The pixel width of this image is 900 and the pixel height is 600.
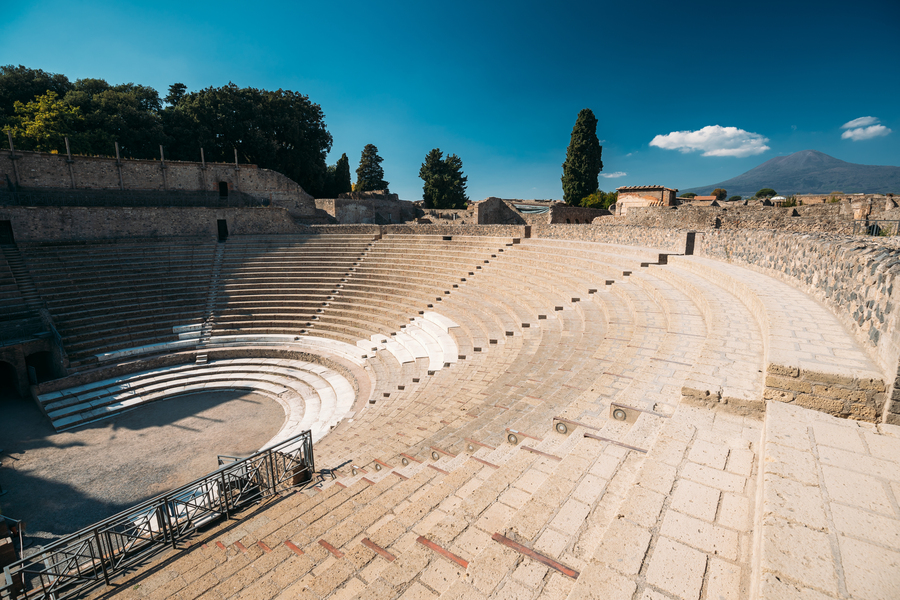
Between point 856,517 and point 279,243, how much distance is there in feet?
72.6

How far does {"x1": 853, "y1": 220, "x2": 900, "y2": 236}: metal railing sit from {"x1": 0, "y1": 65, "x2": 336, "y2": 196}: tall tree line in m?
33.6

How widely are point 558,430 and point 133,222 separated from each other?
23.3 m

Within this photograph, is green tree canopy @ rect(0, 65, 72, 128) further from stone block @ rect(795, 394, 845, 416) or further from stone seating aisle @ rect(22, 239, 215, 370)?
stone block @ rect(795, 394, 845, 416)

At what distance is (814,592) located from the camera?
64.1 inches

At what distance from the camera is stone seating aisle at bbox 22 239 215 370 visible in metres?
13.6

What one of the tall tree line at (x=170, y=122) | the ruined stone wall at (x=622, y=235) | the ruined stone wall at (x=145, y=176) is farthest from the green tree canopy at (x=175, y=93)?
the ruined stone wall at (x=622, y=235)

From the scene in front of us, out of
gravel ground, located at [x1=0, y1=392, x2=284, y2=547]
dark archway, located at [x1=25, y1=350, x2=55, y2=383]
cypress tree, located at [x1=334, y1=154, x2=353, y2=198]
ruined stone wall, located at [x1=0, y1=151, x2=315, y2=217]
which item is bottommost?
gravel ground, located at [x1=0, y1=392, x2=284, y2=547]

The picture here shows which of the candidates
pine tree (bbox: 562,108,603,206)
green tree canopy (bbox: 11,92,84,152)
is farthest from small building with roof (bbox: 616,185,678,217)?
green tree canopy (bbox: 11,92,84,152)

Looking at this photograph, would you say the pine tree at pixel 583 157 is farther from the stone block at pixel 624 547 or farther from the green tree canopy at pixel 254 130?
the stone block at pixel 624 547

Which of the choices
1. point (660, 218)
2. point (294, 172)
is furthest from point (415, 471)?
point (294, 172)

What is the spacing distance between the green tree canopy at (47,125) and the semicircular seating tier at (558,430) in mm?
15327

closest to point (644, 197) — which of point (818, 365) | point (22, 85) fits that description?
point (818, 365)

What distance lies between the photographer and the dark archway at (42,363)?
41.0ft

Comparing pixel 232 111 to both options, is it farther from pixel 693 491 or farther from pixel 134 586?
pixel 693 491
